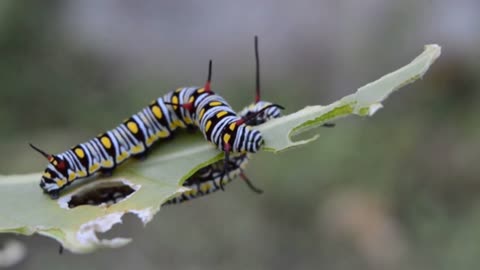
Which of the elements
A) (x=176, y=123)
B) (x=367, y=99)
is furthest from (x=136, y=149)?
(x=367, y=99)

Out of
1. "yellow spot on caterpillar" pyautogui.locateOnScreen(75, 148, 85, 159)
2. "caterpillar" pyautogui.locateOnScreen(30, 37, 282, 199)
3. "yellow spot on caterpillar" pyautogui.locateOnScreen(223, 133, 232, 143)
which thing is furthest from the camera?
"yellow spot on caterpillar" pyautogui.locateOnScreen(75, 148, 85, 159)

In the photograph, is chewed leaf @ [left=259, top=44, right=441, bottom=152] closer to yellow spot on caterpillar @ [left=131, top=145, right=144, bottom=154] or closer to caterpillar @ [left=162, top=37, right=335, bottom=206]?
caterpillar @ [left=162, top=37, right=335, bottom=206]

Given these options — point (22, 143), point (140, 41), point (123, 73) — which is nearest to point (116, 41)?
point (140, 41)

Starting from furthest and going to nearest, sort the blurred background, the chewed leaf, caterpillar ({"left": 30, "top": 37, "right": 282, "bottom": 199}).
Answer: the blurred background → caterpillar ({"left": 30, "top": 37, "right": 282, "bottom": 199}) → the chewed leaf

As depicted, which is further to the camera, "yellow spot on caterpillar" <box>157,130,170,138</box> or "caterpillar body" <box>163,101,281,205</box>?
"yellow spot on caterpillar" <box>157,130,170,138</box>

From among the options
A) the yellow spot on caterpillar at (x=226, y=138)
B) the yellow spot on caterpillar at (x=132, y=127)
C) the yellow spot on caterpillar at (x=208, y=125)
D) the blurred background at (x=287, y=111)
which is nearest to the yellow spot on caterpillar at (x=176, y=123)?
the yellow spot on caterpillar at (x=132, y=127)

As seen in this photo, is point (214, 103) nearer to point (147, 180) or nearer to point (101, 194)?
point (147, 180)

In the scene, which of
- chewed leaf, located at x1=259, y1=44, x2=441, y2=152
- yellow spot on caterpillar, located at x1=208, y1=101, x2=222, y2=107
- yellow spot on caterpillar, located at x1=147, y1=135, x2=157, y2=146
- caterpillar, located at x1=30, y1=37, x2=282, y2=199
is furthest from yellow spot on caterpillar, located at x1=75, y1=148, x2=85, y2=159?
chewed leaf, located at x1=259, y1=44, x2=441, y2=152
